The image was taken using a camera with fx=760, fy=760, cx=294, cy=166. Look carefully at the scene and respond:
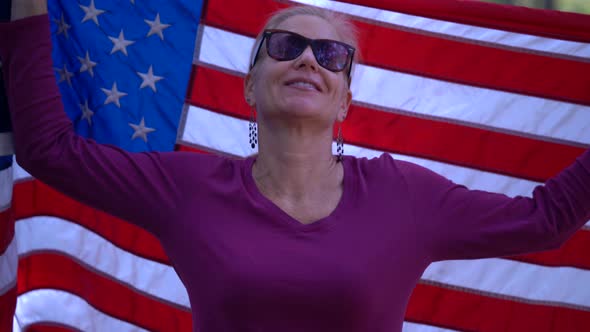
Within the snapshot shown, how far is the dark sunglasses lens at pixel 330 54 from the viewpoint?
2.11 meters

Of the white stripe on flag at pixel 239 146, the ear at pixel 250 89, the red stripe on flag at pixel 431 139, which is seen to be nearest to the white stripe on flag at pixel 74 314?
the white stripe on flag at pixel 239 146

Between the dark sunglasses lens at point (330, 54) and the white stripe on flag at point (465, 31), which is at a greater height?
the white stripe on flag at point (465, 31)

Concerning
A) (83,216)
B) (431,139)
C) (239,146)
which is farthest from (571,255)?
(83,216)

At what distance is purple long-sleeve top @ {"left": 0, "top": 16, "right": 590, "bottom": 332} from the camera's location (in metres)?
1.87

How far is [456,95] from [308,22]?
934 mm

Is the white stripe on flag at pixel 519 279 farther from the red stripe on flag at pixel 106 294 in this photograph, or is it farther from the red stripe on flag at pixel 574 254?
the red stripe on flag at pixel 106 294

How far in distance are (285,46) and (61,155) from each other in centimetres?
67

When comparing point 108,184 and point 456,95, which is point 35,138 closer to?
point 108,184

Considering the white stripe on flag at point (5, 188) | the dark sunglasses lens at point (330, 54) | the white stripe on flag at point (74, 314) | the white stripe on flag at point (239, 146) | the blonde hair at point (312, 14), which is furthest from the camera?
the white stripe on flag at point (74, 314)

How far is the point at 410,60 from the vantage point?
2.90m

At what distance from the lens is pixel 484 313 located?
2896mm

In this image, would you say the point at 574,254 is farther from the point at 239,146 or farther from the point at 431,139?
the point at 239,146

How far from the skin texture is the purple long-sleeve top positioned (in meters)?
0.06

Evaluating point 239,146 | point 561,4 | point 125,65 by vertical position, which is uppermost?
point 561,4
